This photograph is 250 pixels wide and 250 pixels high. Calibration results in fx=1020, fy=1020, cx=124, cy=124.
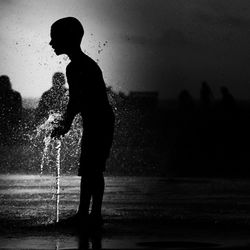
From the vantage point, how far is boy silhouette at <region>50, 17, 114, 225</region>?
8789mm

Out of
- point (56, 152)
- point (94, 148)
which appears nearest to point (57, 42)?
point (94, 148)

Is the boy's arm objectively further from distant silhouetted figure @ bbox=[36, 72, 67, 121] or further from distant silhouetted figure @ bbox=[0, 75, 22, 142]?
distant silhouetted figure @ bbox=[0, 75, 22, 142]

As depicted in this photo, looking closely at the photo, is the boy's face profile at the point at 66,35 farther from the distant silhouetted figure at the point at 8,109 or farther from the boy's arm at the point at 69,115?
the distant silhouetted figure at the point at 8,109

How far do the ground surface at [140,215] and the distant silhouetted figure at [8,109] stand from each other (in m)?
6.37

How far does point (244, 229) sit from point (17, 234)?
6.01 ft

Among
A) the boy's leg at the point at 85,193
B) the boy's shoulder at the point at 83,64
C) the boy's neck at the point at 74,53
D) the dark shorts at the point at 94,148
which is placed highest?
the boy's neck at the point at 74,53

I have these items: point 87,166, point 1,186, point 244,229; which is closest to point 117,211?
point 87,166

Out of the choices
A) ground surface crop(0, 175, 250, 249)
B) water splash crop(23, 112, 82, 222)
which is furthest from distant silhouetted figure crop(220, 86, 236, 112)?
ground surface crop(0, 175, 250, 249)

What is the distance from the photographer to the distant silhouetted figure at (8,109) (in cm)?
2186

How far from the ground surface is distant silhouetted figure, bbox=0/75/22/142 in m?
6.37

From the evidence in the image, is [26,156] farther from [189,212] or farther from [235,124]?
[189,212]

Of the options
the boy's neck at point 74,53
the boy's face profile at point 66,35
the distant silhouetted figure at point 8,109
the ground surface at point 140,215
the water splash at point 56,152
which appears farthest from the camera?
the distant silhouetted figure at point 8,109

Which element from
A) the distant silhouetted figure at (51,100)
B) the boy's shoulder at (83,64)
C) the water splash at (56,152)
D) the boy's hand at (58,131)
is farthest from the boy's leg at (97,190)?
the distant silhouetted figure at (51,100)

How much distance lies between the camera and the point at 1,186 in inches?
577
